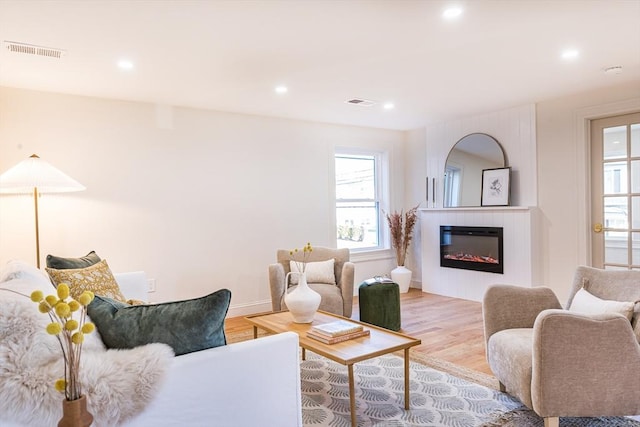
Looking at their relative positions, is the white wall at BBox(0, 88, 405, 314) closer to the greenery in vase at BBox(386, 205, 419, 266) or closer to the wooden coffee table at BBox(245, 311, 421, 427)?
the greenery in vase at BBox(386, 205, 419, 266)

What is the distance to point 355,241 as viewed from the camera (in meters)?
5.96

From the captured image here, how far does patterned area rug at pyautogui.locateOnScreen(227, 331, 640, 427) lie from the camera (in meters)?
2.30

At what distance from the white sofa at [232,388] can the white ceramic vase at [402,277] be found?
421 cm

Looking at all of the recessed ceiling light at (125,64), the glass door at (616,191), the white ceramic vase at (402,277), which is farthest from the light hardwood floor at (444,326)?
the recessed ceiling light at (125,64)

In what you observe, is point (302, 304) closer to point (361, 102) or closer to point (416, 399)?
point (416, 399)

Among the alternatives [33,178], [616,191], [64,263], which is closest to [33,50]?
[33,178]

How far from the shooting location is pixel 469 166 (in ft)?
17.6

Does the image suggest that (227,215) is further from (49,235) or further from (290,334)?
(290,334)

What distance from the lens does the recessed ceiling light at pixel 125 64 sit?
3113mm

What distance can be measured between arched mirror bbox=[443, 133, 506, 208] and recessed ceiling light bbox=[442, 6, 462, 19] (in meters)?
2.92

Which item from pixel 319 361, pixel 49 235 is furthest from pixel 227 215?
pixel 319 361

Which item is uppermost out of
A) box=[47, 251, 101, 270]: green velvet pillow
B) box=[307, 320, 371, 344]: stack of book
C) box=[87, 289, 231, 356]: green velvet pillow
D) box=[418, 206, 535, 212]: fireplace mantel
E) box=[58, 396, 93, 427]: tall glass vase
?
box=[418, 206, 535, 212]: fireplace mantel

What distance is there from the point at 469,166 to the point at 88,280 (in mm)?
4450

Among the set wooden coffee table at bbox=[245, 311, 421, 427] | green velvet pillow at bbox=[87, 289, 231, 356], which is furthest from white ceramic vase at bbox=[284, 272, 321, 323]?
green velvet pillow at bbox=[87, 289, 231, 356]
